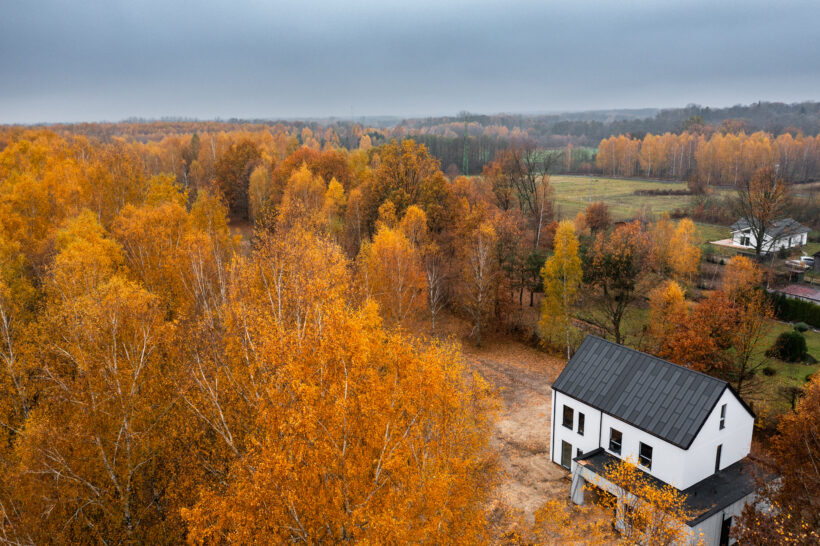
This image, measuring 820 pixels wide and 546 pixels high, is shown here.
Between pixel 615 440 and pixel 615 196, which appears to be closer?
pixel 615 440

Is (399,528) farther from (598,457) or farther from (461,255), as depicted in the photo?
(461,255)

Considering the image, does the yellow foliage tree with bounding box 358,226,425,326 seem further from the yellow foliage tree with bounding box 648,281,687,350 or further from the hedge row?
the hedge row

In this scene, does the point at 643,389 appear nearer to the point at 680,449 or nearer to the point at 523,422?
the point at 680,449

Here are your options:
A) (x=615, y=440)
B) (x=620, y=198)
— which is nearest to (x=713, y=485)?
(x=615, y=440)

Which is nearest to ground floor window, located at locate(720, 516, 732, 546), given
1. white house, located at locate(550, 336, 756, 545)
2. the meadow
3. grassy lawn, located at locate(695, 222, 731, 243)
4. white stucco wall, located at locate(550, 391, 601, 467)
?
white house, located at locate(550, 336, 756, 545)

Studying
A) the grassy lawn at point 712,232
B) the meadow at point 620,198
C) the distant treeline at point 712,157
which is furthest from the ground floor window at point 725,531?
the distant treeline at point 712,157

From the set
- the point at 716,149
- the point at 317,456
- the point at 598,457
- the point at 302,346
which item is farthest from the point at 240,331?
the point at 716,149

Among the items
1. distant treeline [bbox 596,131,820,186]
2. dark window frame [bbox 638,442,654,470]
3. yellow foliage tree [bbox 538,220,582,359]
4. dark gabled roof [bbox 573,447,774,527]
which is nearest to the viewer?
dark gabled roof [bbox 573,447,774,527]

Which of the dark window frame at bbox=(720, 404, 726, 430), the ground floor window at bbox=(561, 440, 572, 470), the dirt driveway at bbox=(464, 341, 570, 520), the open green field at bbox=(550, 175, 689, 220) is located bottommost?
the dirt driveway at bbox=(464, 341, 570, 520)
